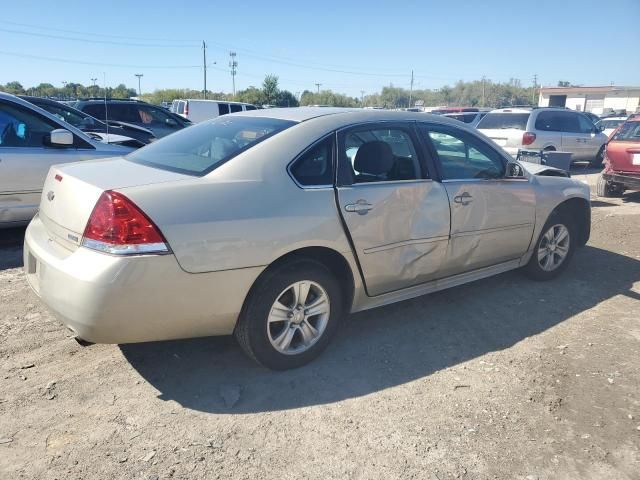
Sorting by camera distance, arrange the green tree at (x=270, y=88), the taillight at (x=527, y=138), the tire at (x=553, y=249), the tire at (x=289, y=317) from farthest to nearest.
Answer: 1. the green tree at (x=270, y=88)
2. the taillight at (x=527, y=138)
3. the tire at (x=553, y=249)
4. the tire at (x=289, y=317)

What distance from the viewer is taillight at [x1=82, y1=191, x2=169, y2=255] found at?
102 inches

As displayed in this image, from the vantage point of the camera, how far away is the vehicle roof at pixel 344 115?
355cm

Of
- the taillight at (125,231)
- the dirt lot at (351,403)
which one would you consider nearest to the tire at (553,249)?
the dirt lot at (351,403)

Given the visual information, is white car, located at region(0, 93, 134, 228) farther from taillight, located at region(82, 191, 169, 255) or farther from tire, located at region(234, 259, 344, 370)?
tire, located at region(234, 259, 344, 370)

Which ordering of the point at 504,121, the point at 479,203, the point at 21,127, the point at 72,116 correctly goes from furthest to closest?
the point at 504,121 < the point at 72,116 < the point at 21,127 < the point at 479,203

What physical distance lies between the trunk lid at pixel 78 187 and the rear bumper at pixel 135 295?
12cm

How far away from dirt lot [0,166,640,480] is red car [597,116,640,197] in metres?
6.15

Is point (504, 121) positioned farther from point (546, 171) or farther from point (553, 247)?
point (553, 247)

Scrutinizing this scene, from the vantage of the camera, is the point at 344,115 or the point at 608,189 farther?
the point at 608,189

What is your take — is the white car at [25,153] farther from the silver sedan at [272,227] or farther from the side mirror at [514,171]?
the side mirror at [514,171]

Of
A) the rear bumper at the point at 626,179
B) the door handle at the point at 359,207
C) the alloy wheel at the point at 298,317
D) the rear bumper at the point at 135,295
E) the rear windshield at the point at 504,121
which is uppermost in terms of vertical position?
the rear windshield at the point at 504,121

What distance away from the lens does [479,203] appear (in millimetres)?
4098

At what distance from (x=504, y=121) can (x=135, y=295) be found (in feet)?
38.7

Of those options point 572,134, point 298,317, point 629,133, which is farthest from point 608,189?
point 298,317
